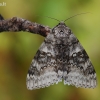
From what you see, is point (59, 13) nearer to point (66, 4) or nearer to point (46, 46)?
point (66, 4)

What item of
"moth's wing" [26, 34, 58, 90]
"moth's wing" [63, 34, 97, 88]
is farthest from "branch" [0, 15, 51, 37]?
"moth's wing" [63, 34, 97, 88]

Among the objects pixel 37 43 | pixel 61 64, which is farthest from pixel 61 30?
pixel 37 43

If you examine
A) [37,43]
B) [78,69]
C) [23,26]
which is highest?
[37,43]

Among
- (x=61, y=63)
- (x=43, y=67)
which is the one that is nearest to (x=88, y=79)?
(x=61, y=63)

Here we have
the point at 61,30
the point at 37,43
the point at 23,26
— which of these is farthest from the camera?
the point at 37,43

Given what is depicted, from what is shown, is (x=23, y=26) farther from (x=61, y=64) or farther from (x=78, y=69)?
(x=78, y=69)

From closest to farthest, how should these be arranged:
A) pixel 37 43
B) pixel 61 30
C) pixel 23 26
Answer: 1. pixel 23 26
2. pixel 61 30
3. pixel 37 43

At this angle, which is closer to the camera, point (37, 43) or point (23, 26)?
point (23, 26)
